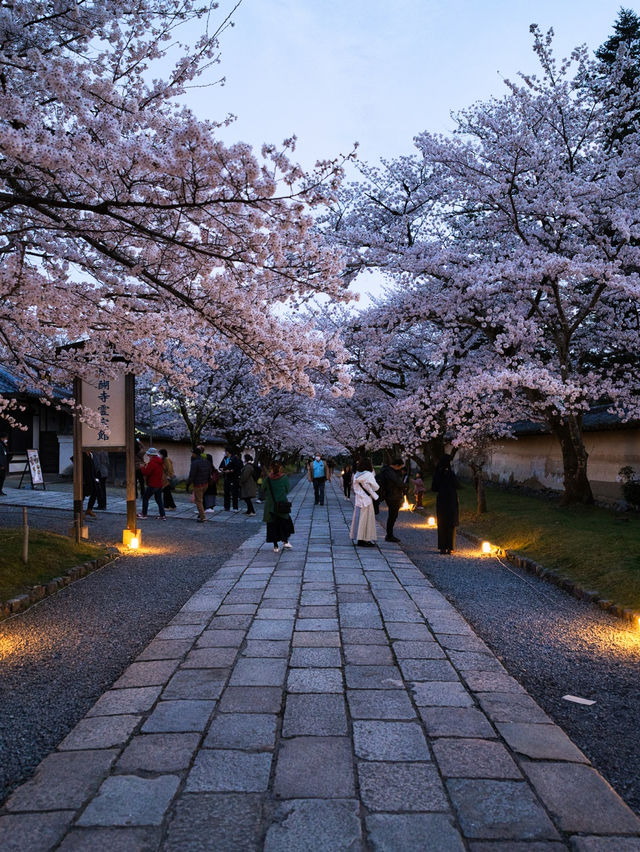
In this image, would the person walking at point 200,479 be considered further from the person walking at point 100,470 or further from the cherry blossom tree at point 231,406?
the cherry blossom tree at point 231,406

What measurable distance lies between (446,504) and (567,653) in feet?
19.4

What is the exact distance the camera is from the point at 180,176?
503 centimetres

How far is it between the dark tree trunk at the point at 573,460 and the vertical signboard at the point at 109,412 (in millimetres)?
9651

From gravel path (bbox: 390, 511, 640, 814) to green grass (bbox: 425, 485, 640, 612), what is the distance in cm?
46

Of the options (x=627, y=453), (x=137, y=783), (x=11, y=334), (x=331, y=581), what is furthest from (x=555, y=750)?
(x=627, y=453)

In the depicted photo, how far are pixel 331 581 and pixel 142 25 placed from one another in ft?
22.1

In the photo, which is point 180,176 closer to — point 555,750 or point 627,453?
point 555,750

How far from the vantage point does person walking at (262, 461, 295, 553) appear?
10.9 m

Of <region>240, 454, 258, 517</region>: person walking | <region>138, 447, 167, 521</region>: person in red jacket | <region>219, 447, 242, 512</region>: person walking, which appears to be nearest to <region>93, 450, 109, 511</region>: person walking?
<region>138, 447, 167, 521</region>: person in red jacket

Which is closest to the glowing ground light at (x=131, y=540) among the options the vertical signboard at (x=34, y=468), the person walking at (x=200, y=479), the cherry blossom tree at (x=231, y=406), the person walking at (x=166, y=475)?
the person walking at (x=166, y=475)

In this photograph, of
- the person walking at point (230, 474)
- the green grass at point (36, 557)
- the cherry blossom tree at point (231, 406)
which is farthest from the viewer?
the cherry blossom tree at point (231, 406)

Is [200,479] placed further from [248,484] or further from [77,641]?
[77,641]

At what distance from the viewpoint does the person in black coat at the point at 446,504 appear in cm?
1134

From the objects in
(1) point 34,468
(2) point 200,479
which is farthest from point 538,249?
(1) point 34,468
